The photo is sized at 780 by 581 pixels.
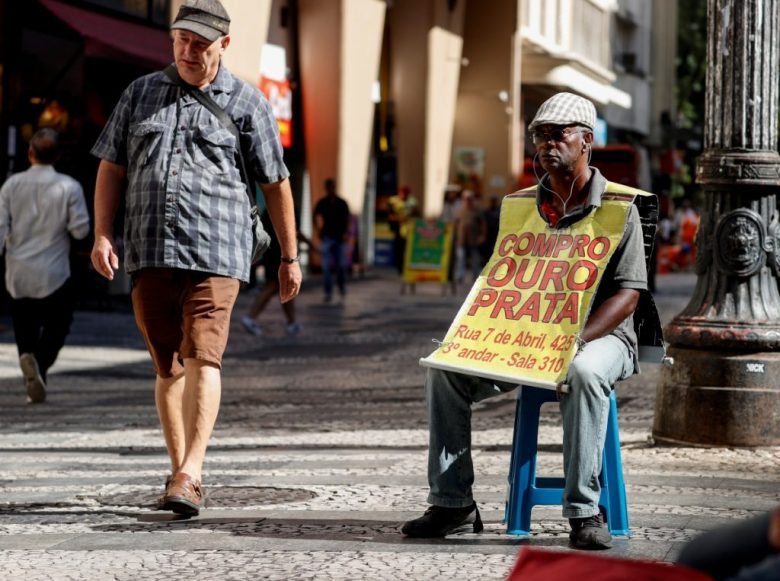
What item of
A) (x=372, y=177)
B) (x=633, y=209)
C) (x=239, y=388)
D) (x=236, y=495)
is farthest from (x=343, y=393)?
(x=372, y=177)

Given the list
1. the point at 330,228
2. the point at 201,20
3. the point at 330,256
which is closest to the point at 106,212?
the point at 201,20

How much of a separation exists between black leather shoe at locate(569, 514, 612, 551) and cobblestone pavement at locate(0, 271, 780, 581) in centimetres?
8

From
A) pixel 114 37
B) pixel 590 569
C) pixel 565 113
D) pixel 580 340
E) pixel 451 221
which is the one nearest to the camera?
pixel 590 569

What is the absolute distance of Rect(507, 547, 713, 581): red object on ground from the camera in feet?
8.86

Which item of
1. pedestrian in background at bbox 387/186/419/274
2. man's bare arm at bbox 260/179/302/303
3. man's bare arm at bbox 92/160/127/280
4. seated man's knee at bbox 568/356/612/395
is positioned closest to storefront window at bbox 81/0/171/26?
pedestrian in background at bbox 387/186/419/274

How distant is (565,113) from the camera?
571cm

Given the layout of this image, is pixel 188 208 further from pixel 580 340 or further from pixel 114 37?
pixel 114 37

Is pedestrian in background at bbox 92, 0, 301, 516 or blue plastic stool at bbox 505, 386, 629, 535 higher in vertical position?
pedestrian in background at bbox 92, 0, 301, 516

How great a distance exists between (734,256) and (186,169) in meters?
3.20

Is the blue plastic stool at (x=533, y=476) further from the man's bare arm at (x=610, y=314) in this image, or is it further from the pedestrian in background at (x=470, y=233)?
the pedestrian in background at (x=470, y=233)

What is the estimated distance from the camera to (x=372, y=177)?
38594 millimetres

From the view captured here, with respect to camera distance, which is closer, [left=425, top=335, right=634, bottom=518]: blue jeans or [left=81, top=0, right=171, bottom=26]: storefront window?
[left=425, top=335, right=634, bottom=518]: blue jeans

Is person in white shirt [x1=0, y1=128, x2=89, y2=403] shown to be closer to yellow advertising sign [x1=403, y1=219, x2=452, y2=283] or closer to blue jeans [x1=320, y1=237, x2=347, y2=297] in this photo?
blue jeans [x1=320, y1=237, x2=347, y2=297]

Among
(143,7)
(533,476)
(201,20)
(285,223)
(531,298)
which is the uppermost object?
(143,7)
